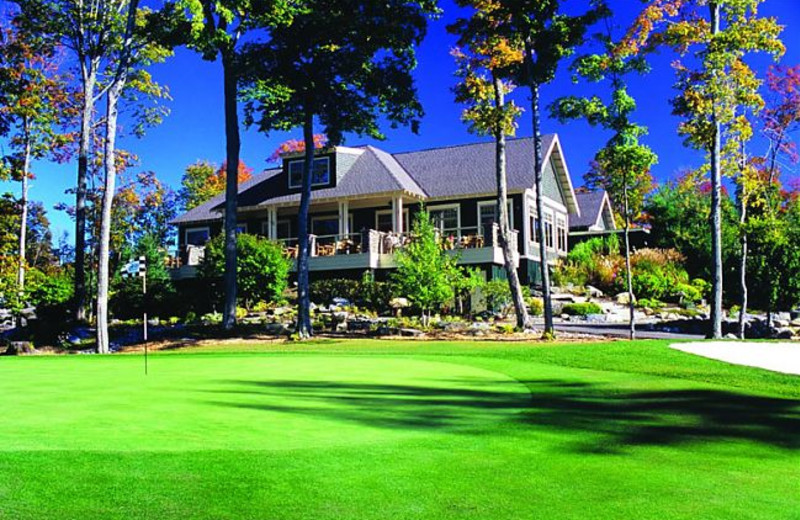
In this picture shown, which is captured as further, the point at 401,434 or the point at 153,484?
the point at 401,434

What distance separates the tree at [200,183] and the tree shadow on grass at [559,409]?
4933cm

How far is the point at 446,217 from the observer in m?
35.8

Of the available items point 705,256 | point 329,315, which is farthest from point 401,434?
point 705,256

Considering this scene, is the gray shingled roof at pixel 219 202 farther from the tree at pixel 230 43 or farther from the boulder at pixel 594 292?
the boulder at pixel 594 292

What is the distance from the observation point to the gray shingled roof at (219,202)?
130 feet

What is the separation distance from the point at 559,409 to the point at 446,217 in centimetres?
2843

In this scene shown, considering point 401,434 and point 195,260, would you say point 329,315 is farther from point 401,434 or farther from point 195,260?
point 401,434

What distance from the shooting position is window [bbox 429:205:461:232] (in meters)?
35.4

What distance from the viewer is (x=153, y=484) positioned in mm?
4379

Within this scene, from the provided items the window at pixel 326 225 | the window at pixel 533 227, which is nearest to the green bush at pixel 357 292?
the window at pixel 326 225

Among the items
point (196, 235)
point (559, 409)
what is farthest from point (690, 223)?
point (559, 409)

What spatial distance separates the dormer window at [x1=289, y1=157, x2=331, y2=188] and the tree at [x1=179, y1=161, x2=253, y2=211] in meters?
18.8

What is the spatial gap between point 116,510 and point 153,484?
0.42 m

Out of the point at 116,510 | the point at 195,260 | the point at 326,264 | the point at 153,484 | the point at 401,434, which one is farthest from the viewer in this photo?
the point at 195,260
